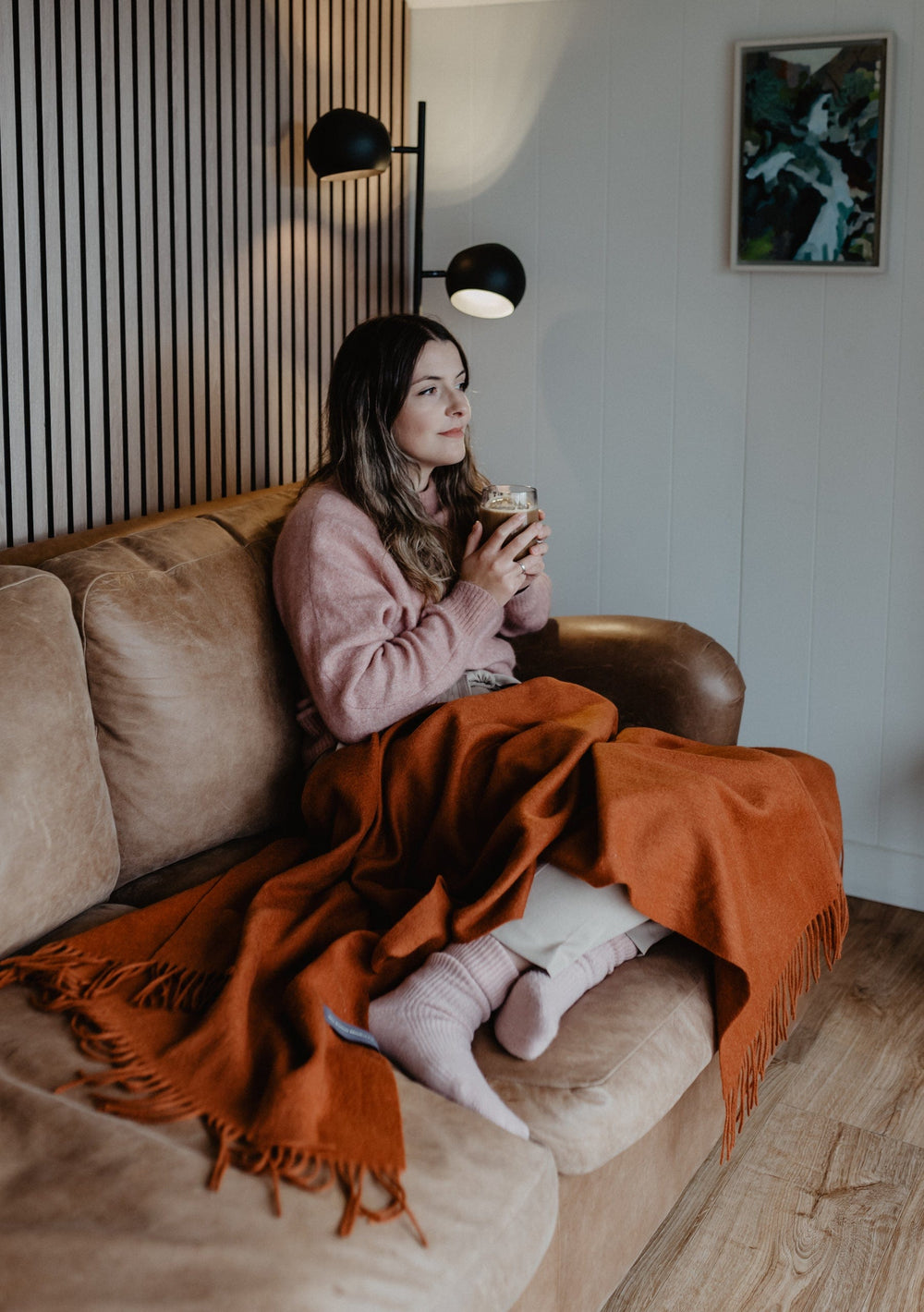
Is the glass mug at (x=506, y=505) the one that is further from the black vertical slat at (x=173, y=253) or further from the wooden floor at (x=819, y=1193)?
the wooden floor at (x=819, y=1193)

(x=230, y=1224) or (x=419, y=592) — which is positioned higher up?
(x=419, y=592)

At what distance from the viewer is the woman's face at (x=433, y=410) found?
1.94 m

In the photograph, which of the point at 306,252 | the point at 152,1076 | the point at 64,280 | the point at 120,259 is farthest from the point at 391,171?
the point at 152,1076

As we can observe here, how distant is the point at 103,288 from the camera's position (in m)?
2.12

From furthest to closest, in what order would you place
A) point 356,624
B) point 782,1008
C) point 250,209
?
point 250,209
point 356,624
point 782,1008

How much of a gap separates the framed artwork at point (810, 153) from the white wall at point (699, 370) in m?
0.04

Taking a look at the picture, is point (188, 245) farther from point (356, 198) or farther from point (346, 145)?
point (356, 198)

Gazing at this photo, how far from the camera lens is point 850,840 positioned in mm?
2650

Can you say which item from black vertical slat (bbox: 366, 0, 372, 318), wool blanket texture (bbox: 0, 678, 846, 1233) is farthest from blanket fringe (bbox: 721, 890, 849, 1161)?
black vertical slat (bbox: 366, 0, 372, 318)

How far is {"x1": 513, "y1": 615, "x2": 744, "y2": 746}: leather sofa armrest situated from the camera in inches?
81.2

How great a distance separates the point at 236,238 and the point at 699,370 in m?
1.00

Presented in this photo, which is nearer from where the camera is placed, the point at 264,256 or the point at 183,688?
the point at 183,688

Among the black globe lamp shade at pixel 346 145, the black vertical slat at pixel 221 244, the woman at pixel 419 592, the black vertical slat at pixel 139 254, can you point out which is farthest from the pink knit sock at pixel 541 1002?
the black globe lamp shade at pixel 346 145

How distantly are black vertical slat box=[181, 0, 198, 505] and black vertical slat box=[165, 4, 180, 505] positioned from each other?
29 millimetres
